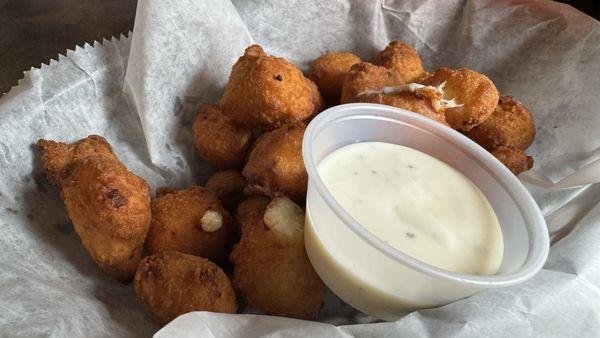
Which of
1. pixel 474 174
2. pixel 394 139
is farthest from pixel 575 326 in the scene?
pixel 394 139

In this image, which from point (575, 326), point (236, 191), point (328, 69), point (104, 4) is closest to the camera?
point (575, 326)

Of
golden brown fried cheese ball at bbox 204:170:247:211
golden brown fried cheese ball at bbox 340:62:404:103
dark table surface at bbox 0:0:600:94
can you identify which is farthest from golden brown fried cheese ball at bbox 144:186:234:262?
dark table surface at bbox 0:0:600:94

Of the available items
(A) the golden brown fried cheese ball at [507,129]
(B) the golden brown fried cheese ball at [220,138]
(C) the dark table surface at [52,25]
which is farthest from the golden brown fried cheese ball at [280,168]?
(C) the dark table surface at [52,25]

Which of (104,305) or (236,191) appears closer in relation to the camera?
(104,305)

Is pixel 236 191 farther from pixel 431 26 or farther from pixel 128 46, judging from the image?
pixel 431 26

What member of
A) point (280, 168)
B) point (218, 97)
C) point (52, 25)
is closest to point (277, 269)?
point (280, 168)

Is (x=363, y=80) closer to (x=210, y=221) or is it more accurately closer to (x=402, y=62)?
(x=402, y=62)
